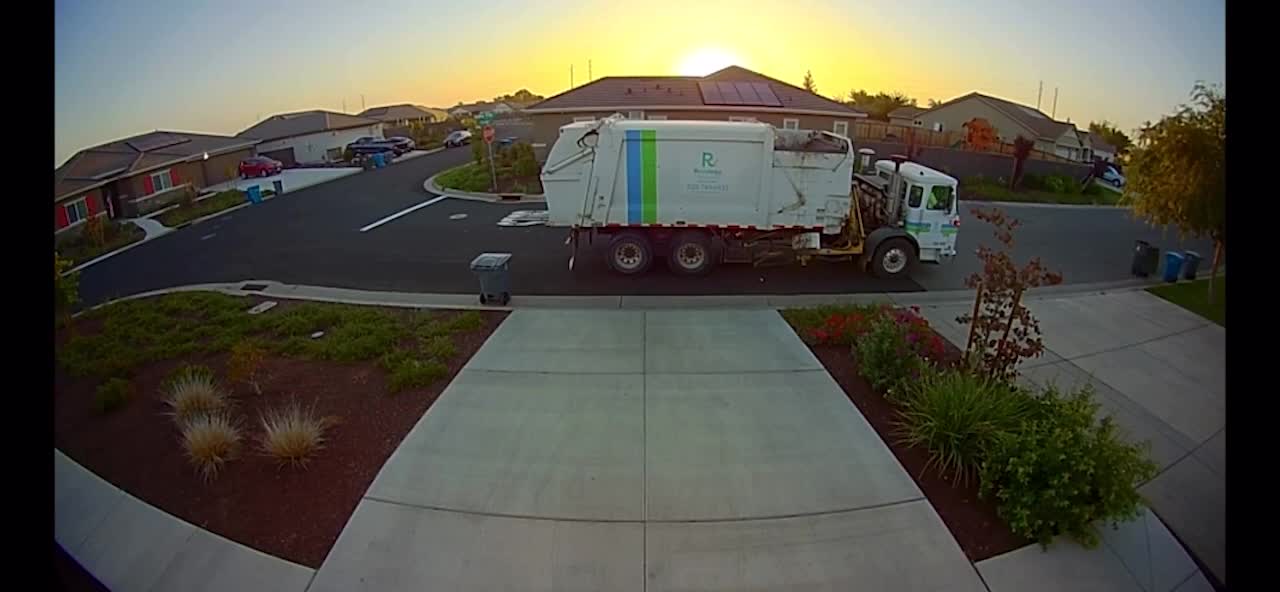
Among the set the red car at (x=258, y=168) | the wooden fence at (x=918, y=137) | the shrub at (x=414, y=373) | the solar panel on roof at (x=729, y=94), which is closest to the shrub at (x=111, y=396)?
the shrub at (x=414, y=373)

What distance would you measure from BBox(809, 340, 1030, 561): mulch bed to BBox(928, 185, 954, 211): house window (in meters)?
5.89

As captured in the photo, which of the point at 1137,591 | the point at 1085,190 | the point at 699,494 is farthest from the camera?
the point at 1085,190

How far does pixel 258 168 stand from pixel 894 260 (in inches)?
1137

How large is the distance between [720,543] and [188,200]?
19.4 meters

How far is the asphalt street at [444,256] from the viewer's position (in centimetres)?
1119

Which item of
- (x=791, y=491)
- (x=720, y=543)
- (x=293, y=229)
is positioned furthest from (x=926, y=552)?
(x=293, y=229)

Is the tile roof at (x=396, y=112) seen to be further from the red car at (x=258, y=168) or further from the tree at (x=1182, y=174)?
the tree at (x=1182, y=174)

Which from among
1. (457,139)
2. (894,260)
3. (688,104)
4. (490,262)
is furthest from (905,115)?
(490,262)

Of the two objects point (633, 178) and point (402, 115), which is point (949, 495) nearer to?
point (633, 178)

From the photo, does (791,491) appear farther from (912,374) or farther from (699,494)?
(912,374)

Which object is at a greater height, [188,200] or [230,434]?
[188,200]

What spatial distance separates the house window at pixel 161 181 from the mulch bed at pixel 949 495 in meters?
12.8

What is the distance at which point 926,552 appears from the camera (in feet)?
14.7

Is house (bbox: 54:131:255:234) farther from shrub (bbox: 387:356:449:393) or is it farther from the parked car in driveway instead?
the parked car in driveway
